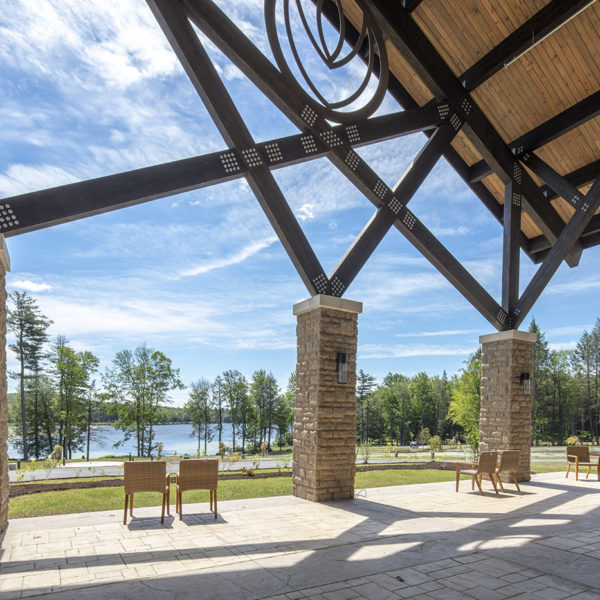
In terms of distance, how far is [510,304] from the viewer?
1005 cm

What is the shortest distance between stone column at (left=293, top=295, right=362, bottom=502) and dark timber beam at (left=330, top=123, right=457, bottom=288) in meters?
0.56

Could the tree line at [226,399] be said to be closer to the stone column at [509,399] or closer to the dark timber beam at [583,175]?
the stone column at [509,399]

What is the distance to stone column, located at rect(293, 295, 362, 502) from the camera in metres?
6.90

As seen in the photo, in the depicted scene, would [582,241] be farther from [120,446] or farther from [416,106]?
[120,446]

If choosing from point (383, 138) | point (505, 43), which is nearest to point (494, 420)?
point (383, 138)

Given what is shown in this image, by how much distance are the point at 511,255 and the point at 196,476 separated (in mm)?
7969

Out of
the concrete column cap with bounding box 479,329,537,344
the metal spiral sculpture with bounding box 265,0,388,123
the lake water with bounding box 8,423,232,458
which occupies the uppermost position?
the metal spiral sculpture with bounding box 265,0,388,123

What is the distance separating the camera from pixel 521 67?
29.3 feet

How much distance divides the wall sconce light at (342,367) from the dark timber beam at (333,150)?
100 centimetres

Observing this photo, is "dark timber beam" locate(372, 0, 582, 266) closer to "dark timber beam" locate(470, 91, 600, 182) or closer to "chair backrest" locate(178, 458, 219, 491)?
"dark timber beam" locate(470, 91, 600, 182)

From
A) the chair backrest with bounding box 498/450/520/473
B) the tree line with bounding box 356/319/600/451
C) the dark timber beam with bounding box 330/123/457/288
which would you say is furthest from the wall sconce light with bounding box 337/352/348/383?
the tree line with bounding box 356/319/600/451

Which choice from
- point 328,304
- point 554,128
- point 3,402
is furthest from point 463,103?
point 3,402

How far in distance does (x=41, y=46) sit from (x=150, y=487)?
22.5 ft

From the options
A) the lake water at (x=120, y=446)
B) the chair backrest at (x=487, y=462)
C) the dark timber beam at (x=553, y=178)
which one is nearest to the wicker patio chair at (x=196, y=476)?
the chair backrest at (x=487, y=462)
